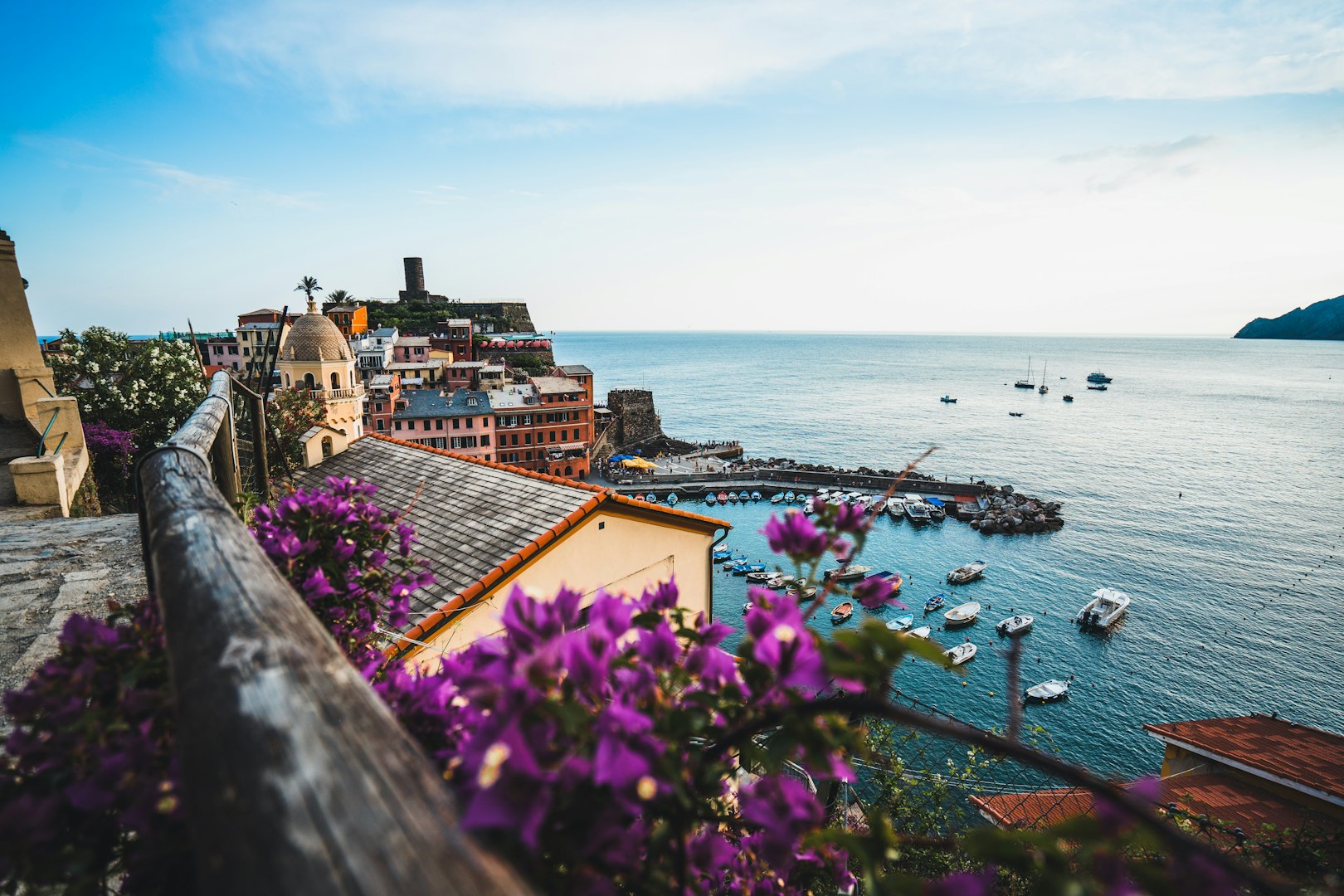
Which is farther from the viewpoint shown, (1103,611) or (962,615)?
(962,615)

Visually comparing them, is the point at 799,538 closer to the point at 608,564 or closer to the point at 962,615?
the point at 608,564

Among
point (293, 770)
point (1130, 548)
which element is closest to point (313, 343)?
point (293, 770)

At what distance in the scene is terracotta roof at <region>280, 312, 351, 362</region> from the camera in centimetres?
2275

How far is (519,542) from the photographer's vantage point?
25.7 ft

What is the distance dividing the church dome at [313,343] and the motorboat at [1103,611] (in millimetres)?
45157

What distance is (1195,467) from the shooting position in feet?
259

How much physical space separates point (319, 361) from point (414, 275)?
13368 centimetres

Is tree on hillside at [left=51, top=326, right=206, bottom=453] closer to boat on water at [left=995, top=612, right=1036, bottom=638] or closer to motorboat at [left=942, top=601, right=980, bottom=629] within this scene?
motorboat at [left=942, top=601, right=980, bottom=629]

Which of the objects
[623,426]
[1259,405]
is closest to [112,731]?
[623,426]

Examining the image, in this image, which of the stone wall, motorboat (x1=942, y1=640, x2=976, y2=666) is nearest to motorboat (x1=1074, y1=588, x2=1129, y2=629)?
A: motorboat (x1=942, y1=640, x2=976, y2=666)

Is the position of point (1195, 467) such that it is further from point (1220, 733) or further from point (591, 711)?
point (591, 711)

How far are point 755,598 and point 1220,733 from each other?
72.6ft

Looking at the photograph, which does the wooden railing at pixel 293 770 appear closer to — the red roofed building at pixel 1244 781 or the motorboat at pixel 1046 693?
the red roofed building at pixel 1244 781

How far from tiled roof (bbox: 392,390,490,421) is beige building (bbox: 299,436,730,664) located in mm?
49939
